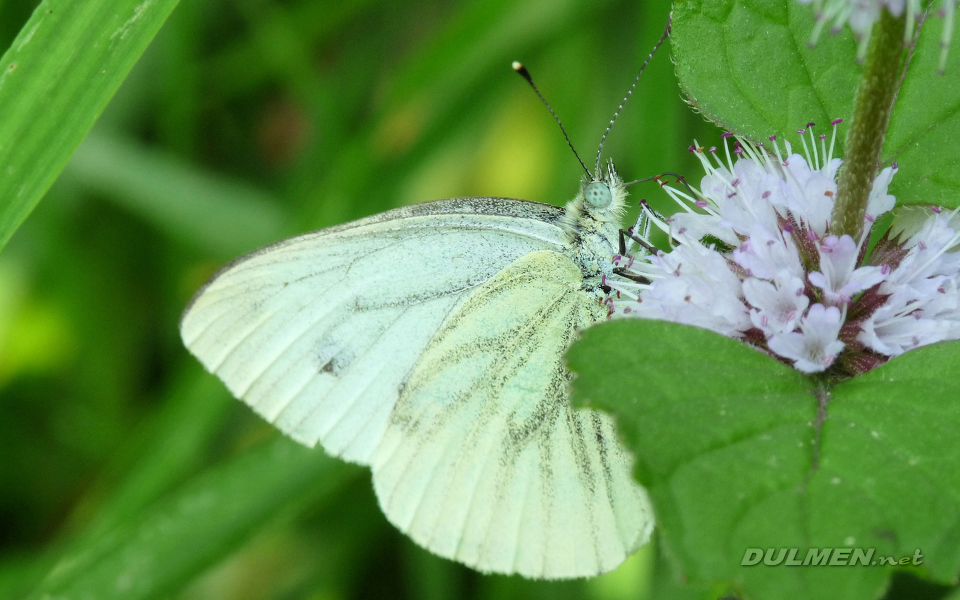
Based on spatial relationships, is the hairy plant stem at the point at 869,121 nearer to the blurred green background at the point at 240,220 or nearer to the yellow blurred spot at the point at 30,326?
the blurred green background at the point at 240,220

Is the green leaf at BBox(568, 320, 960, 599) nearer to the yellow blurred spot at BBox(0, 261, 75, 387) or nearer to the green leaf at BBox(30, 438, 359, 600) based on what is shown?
the green leaf at BBox(30, 438, 359, 600)

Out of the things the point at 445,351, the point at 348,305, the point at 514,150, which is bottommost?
the point at 514,150

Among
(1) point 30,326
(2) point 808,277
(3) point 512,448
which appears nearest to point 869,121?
(2) point 808,277

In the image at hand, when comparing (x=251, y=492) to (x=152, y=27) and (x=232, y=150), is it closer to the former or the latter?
(x=152, y=27)

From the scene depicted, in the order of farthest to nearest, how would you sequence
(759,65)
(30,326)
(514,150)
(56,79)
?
(514,150) < (30,326) < (56,79) < (759,65)

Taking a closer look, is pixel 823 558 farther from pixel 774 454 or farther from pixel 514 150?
pixel 514 150

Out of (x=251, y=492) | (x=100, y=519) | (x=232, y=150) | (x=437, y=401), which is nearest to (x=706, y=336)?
(x=437, y=401)
